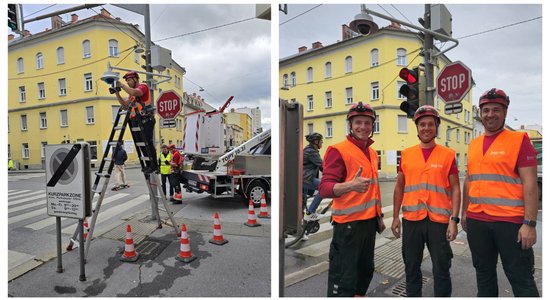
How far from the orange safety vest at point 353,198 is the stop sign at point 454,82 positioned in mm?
2027

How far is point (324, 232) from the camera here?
15.4 feet

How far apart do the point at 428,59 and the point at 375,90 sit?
426 inches

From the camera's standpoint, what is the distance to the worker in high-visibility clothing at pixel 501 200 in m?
2.01

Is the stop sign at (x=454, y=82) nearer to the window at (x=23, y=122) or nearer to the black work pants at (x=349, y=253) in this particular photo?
the black work pants at (x=349, y=253)

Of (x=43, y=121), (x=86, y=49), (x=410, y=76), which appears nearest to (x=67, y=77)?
(x=86, y=49)

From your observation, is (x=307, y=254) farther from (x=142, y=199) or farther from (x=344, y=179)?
(x=142, y=199)

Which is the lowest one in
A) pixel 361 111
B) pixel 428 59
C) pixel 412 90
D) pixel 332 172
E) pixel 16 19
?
pixel 332 172

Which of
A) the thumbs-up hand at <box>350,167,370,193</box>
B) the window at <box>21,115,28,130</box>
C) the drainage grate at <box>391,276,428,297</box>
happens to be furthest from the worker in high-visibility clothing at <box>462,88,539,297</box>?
the window at <box>21,115,28,130</box>

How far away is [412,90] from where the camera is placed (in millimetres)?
3488

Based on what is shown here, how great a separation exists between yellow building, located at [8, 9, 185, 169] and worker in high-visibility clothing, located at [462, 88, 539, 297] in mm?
4393

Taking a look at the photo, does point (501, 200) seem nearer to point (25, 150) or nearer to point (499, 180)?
point (499, 180)

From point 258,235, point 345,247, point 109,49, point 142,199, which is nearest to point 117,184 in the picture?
point 142,199

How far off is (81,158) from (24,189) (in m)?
8.77

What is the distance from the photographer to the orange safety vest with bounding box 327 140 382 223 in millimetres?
2061
